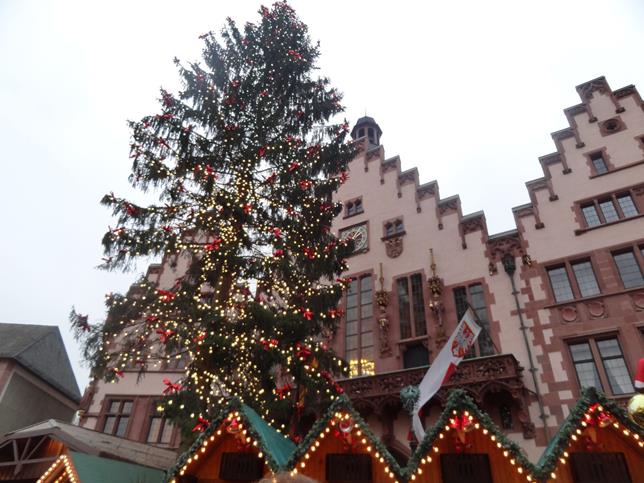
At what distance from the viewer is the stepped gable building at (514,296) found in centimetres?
1405

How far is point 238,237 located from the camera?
12688 millimetres

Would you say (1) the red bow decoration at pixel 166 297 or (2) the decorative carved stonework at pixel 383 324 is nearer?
(1) the red bow decoration at pixel 166 297

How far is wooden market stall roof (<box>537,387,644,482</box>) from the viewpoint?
20.3 ft

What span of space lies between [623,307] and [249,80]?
15.3 metres

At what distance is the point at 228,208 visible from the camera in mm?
12750

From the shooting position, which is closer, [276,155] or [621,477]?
[621,477]

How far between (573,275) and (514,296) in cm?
217

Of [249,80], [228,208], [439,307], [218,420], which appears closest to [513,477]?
[218,420]

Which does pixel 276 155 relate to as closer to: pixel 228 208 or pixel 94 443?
pixel 228 208

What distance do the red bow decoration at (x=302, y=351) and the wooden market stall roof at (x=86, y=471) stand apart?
4695mm

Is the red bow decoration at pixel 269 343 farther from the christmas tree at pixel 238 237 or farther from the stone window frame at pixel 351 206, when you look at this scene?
the stone window frame at pixel 351 206

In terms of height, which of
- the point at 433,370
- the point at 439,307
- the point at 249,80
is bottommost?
the point at 433,370

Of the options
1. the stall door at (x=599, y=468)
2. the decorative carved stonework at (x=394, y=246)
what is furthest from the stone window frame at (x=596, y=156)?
the stall door at (x=599, y=468)

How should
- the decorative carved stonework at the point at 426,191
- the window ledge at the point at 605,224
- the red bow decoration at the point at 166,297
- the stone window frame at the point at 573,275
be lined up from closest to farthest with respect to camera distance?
the red bow decoration at the point at 166,297, the stone window frame at the point at 573,275, the window ledge at the point at 605,224, the decorative carved stonework at the point at 426,191
